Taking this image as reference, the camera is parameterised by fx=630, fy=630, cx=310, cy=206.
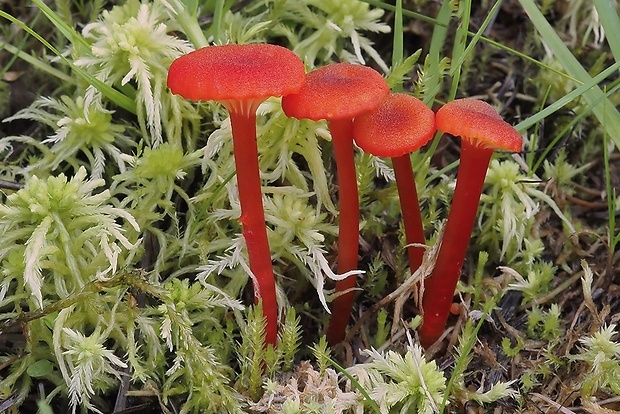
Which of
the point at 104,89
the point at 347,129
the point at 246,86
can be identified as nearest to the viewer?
the point at 246,86

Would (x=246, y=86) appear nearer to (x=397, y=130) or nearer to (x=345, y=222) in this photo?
(x=397, y=130)

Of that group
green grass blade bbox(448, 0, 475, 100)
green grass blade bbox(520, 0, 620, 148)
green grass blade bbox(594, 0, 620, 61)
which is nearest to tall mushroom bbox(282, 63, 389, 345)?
green grass blade bbox(448, 0, 475, 100)

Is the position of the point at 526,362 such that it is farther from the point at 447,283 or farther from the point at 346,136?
the point at 346,136

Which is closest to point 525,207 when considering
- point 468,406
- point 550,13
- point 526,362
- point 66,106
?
point 526,362

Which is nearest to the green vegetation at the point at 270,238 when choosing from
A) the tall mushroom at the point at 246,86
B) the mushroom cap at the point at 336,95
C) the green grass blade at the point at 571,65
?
the green grass blade at the point at 571,65

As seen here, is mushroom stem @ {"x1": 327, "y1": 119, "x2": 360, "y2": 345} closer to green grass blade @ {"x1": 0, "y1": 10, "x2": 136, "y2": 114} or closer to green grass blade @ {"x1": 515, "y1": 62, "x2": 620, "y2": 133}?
green grass blade @ {"x1": 515, "y1": 62, "x2": 620, "y2": 133}

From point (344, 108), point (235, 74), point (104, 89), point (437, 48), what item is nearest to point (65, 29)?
point (104, 89)
